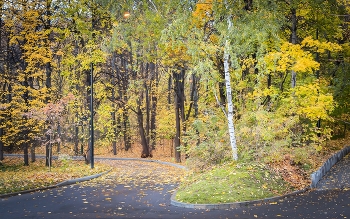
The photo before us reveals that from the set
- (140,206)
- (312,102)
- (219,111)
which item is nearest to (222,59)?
(219,111)

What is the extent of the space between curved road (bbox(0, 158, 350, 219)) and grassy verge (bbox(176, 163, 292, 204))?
701 mm

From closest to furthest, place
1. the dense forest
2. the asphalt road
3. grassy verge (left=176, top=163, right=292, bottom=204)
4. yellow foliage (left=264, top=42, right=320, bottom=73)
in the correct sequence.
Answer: the asphalt road → grassy verge (left=176, top=163, right=292, bottom=204) → the dense forest → yellow foliage (left=264, top=42, right=320, bottom=73)

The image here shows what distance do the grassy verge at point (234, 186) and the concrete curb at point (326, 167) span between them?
1488 mm

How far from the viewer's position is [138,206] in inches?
495

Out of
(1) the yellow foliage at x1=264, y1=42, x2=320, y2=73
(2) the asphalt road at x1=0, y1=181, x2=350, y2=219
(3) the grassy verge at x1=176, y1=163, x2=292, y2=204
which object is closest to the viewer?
(2) the asphalt road at x1=0, y1=181, x2=350, y2=219

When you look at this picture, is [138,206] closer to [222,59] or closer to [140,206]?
[140,206]

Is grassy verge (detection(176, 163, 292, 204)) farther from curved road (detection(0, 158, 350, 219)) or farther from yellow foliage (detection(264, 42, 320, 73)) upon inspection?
yellow foliage (detection(264, 42, 320, 73))

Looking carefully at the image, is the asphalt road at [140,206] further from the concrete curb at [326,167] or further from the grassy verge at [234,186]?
the concrete curb at [326,167]

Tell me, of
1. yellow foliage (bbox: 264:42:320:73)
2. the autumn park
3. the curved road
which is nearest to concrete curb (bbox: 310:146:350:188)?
the autumn park

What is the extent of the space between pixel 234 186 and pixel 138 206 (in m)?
3.58

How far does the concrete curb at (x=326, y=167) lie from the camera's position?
50.8ft

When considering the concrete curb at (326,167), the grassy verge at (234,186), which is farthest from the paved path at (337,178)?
the grassy verge at (234,186)

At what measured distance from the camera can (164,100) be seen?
146 feet

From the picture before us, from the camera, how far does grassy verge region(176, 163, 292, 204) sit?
1262 cm
